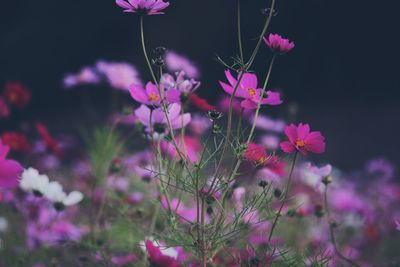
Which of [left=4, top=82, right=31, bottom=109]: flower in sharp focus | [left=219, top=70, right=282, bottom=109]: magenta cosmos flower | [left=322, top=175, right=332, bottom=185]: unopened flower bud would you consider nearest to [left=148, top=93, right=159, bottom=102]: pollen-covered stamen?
[left=219, top=70, right=282, bottom=109]: magenta cosmos flower

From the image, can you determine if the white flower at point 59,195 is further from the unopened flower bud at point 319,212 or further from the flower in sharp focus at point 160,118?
the unopened flower bud at point 319,212

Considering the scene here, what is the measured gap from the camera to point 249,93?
82 cm

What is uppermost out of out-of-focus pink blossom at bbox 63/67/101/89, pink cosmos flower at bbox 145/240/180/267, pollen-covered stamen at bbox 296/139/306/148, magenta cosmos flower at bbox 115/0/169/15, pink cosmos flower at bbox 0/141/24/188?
out-of-focus pink blossom at bbox 63/67/101/89

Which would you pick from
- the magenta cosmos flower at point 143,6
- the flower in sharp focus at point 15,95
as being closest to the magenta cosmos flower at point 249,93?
the magenta cosmos flower at point 143,6

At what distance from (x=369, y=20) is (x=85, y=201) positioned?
210cm

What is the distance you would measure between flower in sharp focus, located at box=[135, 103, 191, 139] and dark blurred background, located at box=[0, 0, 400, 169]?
1904 mm

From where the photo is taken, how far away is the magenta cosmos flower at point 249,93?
80 cm

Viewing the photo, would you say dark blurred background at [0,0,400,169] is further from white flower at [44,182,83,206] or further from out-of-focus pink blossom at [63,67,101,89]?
white flower at [44,182,83,206]

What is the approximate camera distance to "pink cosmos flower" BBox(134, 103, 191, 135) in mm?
930

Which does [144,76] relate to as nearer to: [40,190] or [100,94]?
[100,94]

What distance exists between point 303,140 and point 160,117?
267 millimetres

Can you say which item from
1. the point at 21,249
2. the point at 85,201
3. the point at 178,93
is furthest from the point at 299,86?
the point at 178,93

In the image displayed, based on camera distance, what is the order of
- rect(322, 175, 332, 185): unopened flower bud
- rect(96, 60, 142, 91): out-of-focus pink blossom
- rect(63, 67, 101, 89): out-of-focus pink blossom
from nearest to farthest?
rect(322, 175, 332, 185): unopened flower bud
rect(96, 60, 142, 91): out-of-focus pink blossom
rect(63, 67, 101, 89): out-of-focus pink blossom

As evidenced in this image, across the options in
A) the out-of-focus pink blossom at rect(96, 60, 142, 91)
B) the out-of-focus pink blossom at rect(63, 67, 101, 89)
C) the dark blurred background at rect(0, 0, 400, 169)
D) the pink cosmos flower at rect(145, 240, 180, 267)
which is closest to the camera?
the pink cosmos flower at rect(145, 240, 180, 267)
